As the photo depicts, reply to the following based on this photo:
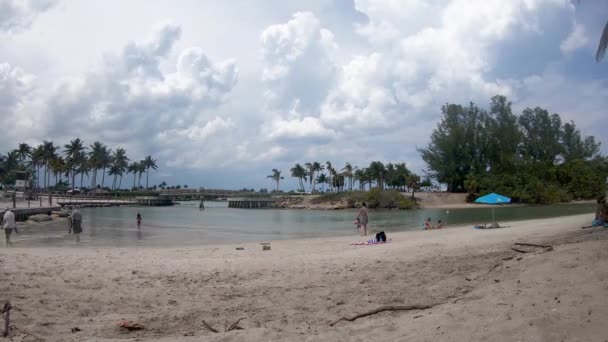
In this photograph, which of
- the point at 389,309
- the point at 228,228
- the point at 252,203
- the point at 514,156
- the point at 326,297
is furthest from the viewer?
the point at 252,203

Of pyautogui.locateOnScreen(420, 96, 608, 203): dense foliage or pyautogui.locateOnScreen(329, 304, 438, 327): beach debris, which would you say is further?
pyautogui.locateOnScreen(420, 96, 608, 203): dense foliage

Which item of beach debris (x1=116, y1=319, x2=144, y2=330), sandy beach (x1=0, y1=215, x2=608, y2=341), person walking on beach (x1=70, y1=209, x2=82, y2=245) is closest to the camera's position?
sandy beach (x1=0, y1=215, x2=608, y2=341)

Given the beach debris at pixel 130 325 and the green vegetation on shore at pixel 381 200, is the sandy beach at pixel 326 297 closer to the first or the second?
the beach debris at pixel 130 325

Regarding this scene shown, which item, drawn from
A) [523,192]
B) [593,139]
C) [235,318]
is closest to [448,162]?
[523,192]

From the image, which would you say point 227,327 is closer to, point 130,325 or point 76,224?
point 130,325

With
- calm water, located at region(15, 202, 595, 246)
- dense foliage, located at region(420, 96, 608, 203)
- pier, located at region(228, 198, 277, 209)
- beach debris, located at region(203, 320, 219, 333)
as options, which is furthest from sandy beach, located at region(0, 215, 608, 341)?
pier, located at region(228, 198, 277, 209)

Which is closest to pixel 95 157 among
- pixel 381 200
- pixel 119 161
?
pixel 119 161

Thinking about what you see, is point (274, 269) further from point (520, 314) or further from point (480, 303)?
point (520, 314)

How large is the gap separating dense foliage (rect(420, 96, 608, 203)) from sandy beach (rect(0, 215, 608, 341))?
76021mm

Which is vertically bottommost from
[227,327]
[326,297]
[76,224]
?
[227,327]

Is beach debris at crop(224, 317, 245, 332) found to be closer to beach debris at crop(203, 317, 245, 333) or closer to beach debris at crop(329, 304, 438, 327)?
beach debris at crop(203, 317, 245, 333)

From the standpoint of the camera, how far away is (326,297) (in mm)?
8617

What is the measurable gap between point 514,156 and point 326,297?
88.8 metres

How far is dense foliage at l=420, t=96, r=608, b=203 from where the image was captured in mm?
81062
